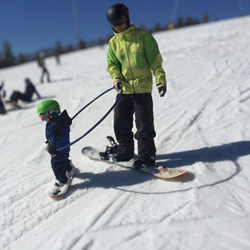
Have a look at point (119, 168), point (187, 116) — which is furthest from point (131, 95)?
point (187, 116)

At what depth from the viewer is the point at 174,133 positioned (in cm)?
393

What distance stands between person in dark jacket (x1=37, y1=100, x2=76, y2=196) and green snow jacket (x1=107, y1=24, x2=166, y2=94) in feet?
2.72

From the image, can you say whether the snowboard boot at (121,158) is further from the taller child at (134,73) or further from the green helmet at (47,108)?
the green helmet at (47,108)

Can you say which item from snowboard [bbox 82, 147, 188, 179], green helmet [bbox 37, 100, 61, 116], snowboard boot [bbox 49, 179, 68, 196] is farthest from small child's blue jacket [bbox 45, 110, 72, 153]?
snowboard [bbox 82, 147, 188, 179]

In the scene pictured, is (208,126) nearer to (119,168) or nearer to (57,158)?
(119,168)

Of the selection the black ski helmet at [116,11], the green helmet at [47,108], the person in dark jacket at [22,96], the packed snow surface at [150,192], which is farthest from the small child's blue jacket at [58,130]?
the person in dark jacket at [22,96]

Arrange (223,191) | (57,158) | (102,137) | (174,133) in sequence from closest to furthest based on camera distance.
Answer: (223,191)
(57,158)
(174,133)
(102,137)

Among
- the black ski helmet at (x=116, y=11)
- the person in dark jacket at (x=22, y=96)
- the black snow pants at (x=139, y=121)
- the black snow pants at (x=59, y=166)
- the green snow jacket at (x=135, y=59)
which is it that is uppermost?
the black ski helmet at (x=116, y=11)

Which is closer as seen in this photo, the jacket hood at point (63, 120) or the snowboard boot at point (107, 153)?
the jacket hood at point (63, 120)

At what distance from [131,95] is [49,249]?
1897 millimetres

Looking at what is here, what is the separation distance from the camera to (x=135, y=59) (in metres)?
2.59

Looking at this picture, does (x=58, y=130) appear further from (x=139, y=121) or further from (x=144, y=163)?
(x=144, y=163)

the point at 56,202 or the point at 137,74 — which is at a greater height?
the point at 137,74

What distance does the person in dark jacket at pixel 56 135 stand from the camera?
2.53 metres
